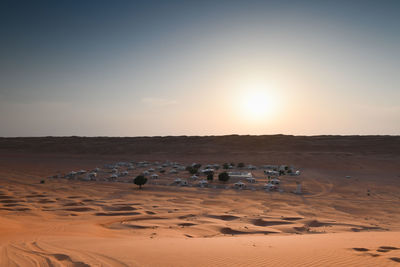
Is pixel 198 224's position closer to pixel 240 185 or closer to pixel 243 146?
pixel 240 185

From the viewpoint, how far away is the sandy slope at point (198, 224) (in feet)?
24.2

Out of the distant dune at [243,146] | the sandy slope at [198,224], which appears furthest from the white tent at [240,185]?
the distant dune at [243,146]

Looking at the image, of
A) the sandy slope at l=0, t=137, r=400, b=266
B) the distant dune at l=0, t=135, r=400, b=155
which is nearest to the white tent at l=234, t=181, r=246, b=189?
the sandy slope at l=0, t=137, r=400, b=266

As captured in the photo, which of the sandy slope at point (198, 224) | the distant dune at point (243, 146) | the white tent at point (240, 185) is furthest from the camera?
the distant dune at point (243, 146)

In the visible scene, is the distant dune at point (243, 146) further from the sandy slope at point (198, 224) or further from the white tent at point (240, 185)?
the white tent at point (240, 185)

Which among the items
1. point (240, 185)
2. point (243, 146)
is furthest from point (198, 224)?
point (243, 146)

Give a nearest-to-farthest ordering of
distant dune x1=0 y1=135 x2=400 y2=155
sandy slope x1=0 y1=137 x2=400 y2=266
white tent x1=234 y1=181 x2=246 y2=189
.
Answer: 1. sandy slope x1=0 y1=137 x2=400 y2=266
2. white tent x1=234 y1=181 x2=246 y2=189
3. distant dune x1=0 y1=135 x2=400 y2=155

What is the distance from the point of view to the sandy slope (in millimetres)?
7391

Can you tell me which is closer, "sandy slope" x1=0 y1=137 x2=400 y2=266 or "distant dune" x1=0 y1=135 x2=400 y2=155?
"sandy slope" x1=0 y1=137 x2=400 y2=266

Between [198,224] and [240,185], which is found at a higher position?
[198,224]

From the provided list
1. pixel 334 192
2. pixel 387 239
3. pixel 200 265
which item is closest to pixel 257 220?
pixel 387 239

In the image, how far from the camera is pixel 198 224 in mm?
14523

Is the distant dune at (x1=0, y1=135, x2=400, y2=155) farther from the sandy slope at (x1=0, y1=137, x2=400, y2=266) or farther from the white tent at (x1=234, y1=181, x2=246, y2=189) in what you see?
the white tent at (x1=234, y1=181, x2=246, y2=189)

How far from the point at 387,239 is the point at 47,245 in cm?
1072
